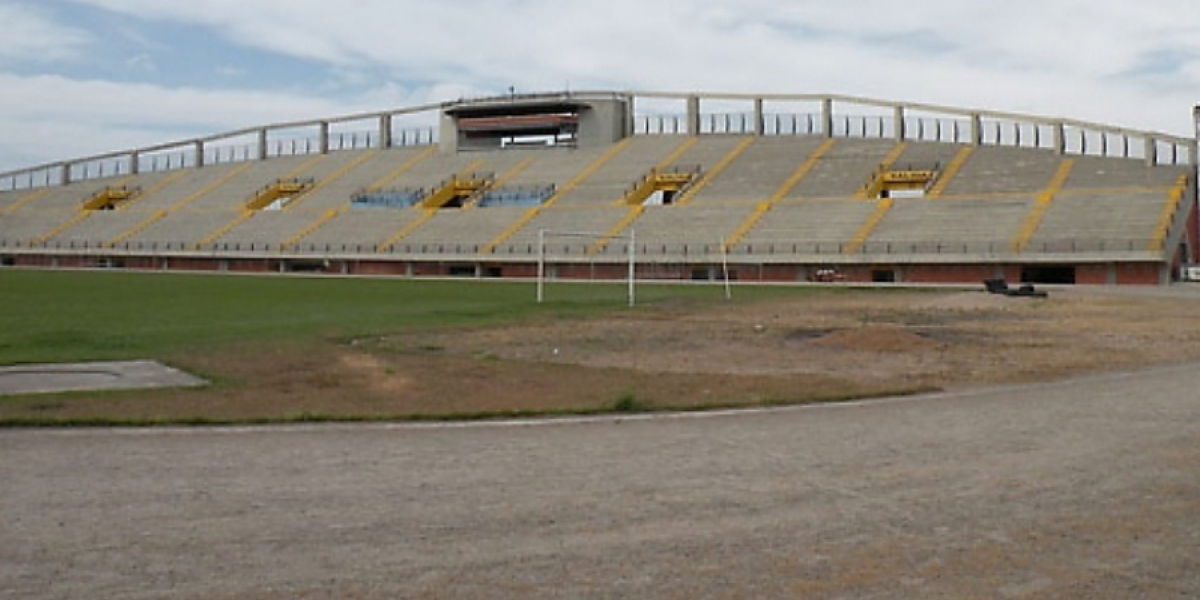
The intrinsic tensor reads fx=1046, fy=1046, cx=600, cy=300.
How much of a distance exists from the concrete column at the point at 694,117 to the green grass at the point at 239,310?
3555cm

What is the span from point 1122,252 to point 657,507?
168 feet

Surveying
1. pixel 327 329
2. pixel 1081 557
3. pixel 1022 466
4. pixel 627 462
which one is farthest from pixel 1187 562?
pixel 327 329

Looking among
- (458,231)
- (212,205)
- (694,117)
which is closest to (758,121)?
(694,117)

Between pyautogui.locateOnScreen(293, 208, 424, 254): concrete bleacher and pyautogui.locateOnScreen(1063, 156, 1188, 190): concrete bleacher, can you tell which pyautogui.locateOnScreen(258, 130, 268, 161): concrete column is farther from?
pyautogui.locateOnScreen(1063, 156, 1188, 190): concrete bleacher

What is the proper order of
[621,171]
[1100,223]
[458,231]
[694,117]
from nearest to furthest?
[1100,223]
[458,231]
[621,171]
[694,117]

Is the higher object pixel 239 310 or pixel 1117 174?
pixel 1117 174

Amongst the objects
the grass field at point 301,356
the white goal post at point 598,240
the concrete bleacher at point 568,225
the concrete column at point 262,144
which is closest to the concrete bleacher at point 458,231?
the concrete bleacher at point 568,225

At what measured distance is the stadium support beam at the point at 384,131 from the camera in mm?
96875

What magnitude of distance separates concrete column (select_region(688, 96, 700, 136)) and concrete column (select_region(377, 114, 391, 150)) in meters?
29.3

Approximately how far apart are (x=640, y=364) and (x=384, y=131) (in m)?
83.9

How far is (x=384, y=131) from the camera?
97125mm

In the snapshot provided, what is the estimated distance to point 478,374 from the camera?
15992mm

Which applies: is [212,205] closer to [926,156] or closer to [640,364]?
[926,156]

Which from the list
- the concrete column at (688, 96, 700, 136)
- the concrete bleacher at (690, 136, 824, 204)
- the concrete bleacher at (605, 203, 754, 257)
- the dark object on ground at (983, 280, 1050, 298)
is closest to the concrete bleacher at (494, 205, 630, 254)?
the concrete bleacher at (605, 203, 754, 257)
